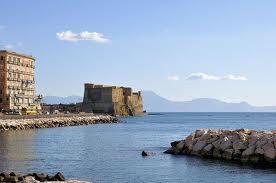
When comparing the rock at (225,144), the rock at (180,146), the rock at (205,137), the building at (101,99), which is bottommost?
the rock at (180,146)

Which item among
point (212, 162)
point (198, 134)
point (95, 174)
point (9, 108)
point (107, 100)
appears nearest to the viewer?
point (95, 174)

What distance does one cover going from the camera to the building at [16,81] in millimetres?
115562

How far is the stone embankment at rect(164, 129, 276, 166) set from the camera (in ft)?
123

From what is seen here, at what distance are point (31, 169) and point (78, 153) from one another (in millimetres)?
11945

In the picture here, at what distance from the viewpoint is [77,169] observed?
115ft

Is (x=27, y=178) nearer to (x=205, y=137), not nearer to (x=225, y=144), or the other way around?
(x=225, y=144)

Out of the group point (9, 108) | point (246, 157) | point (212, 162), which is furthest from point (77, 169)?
point (9, 108)

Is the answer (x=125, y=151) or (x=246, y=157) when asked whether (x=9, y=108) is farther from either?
(x=246, y=157)

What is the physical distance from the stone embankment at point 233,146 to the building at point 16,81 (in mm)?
76426

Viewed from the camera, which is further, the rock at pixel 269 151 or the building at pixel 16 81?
the building at pixel 16 81

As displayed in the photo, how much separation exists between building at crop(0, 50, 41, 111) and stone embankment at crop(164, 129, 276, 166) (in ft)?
251

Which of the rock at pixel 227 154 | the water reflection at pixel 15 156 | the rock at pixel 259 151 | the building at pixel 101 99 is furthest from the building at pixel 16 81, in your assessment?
the rock at pixel 259 151

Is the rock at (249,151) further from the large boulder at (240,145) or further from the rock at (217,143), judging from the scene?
the rock at (217,143)

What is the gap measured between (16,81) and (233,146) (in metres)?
87.7
